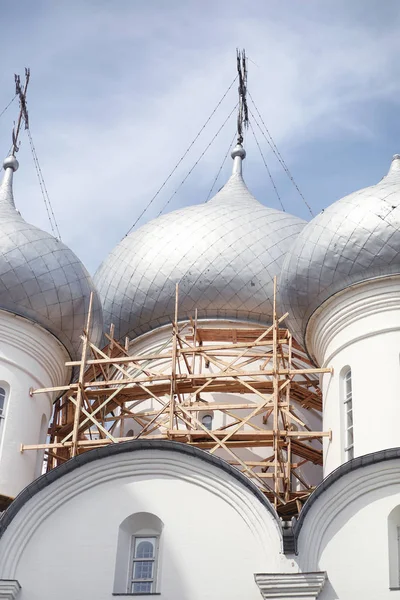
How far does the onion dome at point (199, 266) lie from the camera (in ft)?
54.0

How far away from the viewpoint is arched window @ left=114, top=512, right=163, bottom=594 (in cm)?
1160

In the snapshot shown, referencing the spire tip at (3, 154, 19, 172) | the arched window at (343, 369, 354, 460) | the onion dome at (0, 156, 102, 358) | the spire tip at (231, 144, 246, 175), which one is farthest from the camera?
the spire tip at (231, 144, 246, 175)

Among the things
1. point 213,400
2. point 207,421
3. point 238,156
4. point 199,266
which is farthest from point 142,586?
point 238,156

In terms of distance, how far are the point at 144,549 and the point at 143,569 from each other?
21 centimetres

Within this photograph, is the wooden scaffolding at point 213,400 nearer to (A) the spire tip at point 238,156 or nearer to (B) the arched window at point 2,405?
(B) the arched window at point 2,405

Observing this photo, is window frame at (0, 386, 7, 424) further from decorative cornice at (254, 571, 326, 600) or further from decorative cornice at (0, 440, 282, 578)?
decorative cornice at (254, 571, 326, 600)

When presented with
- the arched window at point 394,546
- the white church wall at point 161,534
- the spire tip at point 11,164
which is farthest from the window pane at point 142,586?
the spire tip at point 11,164

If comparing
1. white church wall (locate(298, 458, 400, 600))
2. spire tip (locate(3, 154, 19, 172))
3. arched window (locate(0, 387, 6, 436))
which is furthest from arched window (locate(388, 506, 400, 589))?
spire tip (locate(3, 154, 19, 172))

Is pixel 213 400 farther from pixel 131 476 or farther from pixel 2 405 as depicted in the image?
pixel 131 476

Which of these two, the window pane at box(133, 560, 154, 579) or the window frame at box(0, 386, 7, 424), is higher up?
the window frame at box(0, 386, 7, 424)

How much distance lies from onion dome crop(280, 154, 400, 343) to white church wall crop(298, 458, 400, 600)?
8.62ft

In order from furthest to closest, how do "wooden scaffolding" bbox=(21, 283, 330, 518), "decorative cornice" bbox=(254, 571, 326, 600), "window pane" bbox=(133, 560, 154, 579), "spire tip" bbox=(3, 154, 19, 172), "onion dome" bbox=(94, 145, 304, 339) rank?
"spire tip" bbox=(3, 154, 19, 172) → "onion dome" bbox=(94, 145, 304, 339) → "wooden scaffolding" bbox=(21, 283, 330, 518) → "window pane" bbox=(133, 560, 154, 579) → "decorative cornice" bbox=(254, 571, 326, 600)

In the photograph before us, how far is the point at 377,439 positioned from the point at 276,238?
4.84m

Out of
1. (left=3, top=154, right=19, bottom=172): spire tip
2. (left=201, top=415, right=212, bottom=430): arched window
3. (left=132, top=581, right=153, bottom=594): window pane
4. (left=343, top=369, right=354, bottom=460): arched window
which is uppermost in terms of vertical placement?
(left=3, top=154, right=19, bottom=172): spire tip
